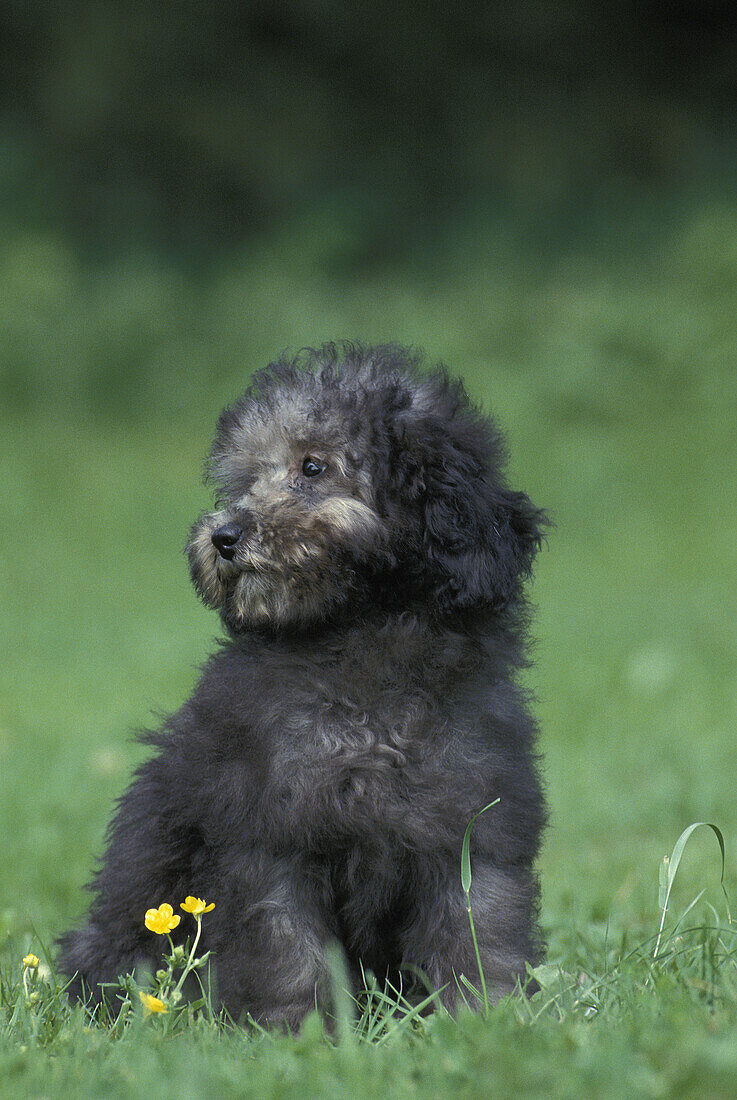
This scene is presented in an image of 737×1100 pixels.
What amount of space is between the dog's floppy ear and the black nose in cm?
49

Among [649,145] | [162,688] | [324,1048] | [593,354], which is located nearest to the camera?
[324,1048]

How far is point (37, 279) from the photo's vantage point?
720 inches

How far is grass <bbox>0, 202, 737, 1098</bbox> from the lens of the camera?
2.65 meters

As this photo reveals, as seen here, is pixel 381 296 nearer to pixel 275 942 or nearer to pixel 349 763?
pixel 349 763

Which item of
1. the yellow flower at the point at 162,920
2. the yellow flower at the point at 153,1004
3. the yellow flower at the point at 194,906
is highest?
the yellow flower at the point at 194,906

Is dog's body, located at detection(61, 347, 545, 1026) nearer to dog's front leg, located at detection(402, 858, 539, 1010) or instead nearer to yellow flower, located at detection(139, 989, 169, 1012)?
dog's front leg, located at detection(402, 858, 539, 1010)

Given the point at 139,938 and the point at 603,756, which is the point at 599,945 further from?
the point at 603,756

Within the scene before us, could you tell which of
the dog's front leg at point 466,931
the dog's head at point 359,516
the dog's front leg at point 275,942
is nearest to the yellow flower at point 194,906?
the dog's front leg at point 275,942

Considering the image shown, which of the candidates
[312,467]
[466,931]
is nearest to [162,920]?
[466,931]

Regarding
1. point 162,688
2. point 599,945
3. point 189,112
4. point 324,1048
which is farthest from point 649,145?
point 324,1048

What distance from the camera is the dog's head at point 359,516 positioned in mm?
3359

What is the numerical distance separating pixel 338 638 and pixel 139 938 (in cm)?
99

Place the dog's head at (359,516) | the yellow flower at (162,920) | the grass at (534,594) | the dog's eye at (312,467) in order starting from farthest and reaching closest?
1. the dog's eye at (312,467)
2. the dog's head at (359,516)
3. the yellow flower at (162,920)
4. the grass at (534,594)

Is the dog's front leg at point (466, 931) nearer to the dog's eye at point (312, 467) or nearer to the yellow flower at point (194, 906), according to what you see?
the yellow flower at point (194, 906)
